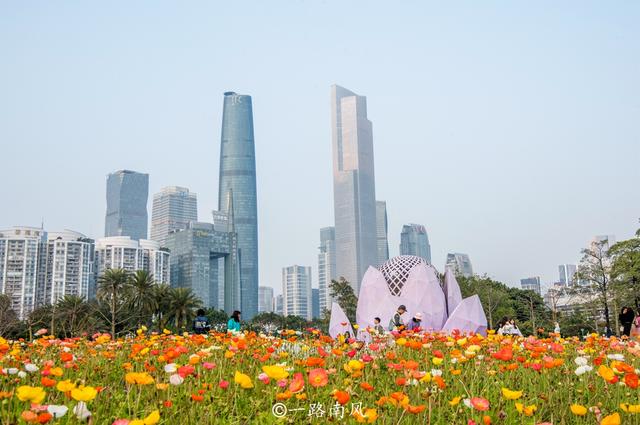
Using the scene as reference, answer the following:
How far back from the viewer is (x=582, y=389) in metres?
6.09

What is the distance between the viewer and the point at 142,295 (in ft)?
171

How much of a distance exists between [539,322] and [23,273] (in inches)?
4304

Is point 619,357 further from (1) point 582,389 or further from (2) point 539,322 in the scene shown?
(2) point 539,322

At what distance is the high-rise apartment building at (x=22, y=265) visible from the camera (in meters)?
127

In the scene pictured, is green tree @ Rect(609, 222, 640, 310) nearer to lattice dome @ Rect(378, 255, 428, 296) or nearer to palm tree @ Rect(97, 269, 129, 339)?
lattice dome @ Rect(378, 255, 428, 296)

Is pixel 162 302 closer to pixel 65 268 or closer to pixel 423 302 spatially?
pixel 423 302

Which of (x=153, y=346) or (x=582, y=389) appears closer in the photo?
(x=582, y=389)

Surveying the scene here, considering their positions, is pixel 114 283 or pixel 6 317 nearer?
pixel 6 317

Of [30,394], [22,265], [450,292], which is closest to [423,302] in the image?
[450,292]

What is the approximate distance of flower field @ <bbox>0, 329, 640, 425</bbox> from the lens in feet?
13.2

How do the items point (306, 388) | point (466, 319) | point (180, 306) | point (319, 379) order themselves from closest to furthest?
point (319, 379) → point (306, 388) → point (466, 319) → point (180, 306)

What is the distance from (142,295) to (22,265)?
299 ft

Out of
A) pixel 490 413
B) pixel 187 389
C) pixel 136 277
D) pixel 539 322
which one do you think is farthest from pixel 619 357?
pixel 539 322

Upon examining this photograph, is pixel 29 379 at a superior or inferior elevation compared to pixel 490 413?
superior
